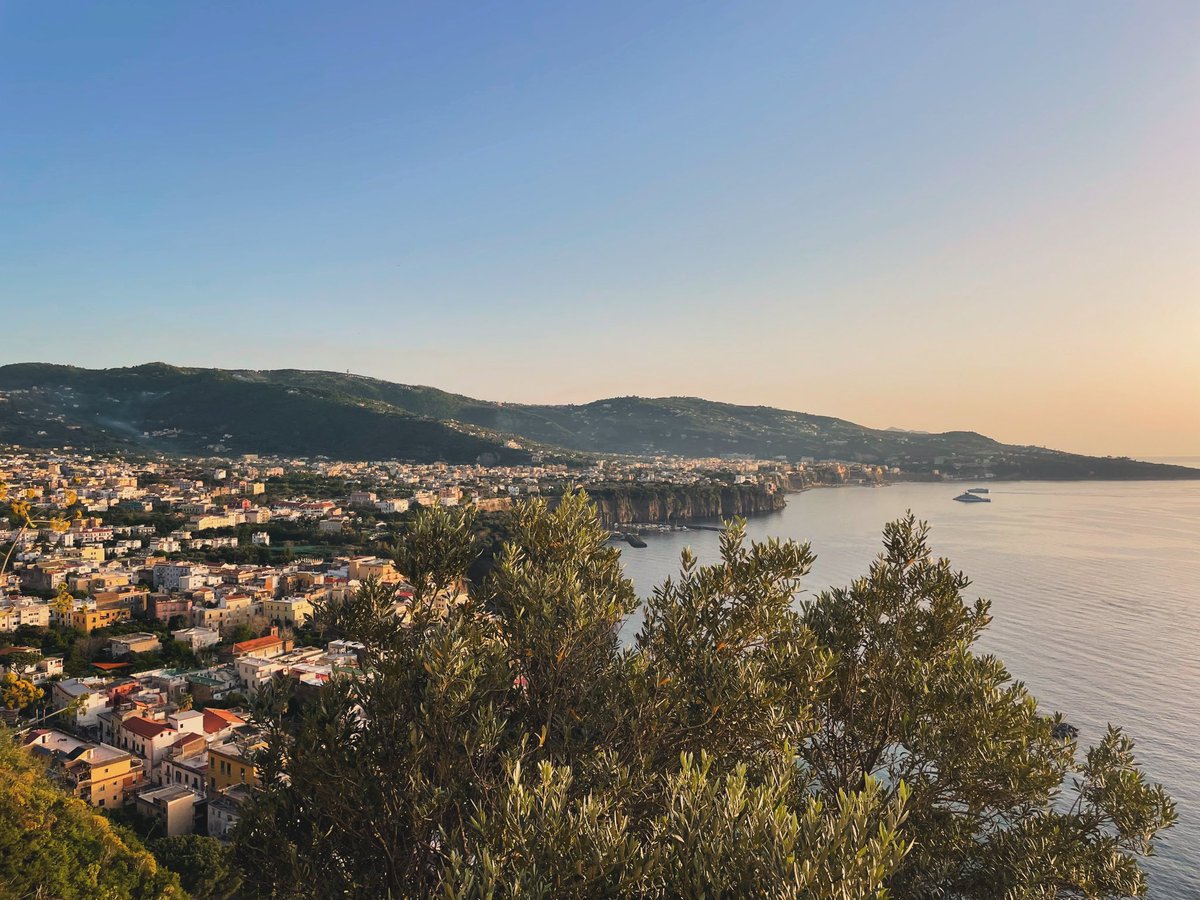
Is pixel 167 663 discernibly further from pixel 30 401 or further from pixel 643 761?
pixel 30 401

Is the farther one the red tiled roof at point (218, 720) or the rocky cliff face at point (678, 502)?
the rocky cliff face at point (678, 502)

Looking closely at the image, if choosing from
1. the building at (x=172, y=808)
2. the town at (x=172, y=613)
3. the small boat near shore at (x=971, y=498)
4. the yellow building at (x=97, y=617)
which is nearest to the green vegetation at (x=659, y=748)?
the town at (x=172, y=613)

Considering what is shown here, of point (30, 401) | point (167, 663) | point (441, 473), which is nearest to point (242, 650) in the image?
point (167, 663)

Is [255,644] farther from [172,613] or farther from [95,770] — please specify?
[95,770]

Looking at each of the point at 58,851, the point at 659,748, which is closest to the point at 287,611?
the point at 58,851

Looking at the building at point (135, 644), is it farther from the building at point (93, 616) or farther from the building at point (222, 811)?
the building at point (222, 811)

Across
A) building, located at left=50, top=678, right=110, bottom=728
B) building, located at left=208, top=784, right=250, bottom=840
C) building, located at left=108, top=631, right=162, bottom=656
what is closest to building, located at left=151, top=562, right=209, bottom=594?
building, located at left=108, top=631, right=162, bottom=656
